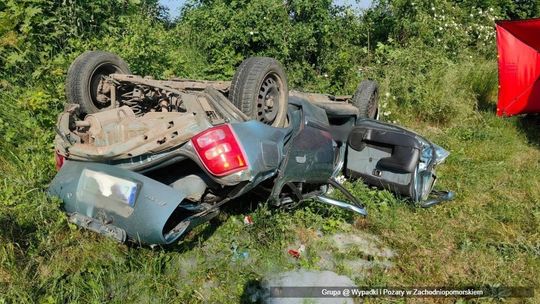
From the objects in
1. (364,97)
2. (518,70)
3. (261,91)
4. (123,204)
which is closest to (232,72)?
(364,97)

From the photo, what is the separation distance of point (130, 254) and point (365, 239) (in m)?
1.90

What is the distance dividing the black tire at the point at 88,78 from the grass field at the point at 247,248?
602mm

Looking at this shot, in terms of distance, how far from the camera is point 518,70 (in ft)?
23.3

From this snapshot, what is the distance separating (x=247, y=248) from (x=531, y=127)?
5774mm

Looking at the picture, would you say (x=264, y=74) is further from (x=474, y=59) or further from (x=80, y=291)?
(x=474, y=59)

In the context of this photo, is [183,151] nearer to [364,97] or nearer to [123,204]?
[123,204]

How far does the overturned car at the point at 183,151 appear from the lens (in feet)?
9.50

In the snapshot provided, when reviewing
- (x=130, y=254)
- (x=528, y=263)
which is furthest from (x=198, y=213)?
(x=528, y=263)

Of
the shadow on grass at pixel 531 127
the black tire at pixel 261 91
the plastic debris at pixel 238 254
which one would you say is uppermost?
the black tire at pixel 261 91

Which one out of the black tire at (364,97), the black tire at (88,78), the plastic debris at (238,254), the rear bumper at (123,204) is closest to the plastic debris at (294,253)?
the plastic debris at (238,254)

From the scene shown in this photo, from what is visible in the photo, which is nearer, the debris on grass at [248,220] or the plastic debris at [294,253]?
the plastic debris at [294,253]

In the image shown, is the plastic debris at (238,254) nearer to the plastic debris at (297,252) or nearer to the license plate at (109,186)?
the plastic debris at (297,252)

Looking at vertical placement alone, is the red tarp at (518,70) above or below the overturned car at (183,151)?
below

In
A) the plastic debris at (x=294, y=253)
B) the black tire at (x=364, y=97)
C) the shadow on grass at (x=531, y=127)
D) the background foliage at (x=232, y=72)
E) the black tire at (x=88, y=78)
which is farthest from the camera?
the shadow on grass at (x=531, y=127)
